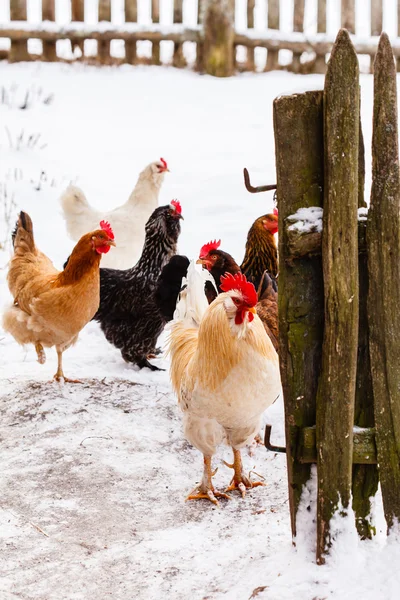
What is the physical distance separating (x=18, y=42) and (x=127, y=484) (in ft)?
29.3

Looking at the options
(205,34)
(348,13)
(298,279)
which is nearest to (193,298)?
(298,279)

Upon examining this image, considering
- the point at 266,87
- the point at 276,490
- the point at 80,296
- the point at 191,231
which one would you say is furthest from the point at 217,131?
the point at 276,490

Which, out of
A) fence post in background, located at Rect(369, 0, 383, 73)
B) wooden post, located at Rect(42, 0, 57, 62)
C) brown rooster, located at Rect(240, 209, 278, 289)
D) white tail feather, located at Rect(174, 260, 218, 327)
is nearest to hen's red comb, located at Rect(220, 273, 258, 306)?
white tail feather, located at Rect(174, 260, 218, 327)

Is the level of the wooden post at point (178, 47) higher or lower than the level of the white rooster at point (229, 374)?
higher

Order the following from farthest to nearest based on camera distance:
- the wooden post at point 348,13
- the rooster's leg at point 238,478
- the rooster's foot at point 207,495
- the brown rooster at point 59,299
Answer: the wooden post at point 348,13 → the brown rooster at point 59,299 → the rooster's leg at point 238,478 → the rooster's foot at point 207,495

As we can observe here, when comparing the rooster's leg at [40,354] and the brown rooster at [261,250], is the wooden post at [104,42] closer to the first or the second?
the brown rooster at [261,250]

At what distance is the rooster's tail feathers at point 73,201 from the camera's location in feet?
22.7

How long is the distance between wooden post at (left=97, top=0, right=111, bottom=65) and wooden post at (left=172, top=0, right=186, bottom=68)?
1.00 meters

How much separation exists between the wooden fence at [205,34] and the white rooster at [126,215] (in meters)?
5.23

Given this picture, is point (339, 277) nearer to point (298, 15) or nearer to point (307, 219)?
point (307, 219)

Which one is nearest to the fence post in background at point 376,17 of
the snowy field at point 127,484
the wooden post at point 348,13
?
the wooden post at point 348,13

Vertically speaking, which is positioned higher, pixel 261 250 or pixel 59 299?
pixel 261 250

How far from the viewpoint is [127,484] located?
440 cm

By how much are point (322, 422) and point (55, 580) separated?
1454 millimetres
